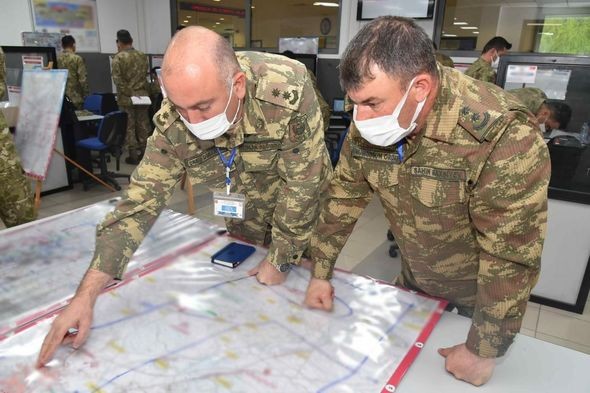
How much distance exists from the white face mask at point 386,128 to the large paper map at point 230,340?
429 mm

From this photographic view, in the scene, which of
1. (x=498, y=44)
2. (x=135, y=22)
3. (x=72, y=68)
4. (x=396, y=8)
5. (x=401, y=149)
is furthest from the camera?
(x=135, y=22)

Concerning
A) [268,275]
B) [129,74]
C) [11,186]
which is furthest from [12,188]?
[129,74]

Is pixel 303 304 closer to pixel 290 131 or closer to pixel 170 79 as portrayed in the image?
pixel 290 131

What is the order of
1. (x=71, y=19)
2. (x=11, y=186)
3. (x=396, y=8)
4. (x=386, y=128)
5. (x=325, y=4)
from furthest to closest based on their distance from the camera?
(x=71, y=19) → (x=325, y=4) → (x=396, y=8) → (x=11, y=186) → (x=386, y=128)

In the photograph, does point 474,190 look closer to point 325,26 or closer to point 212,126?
point 212,126

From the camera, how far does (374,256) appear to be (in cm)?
289

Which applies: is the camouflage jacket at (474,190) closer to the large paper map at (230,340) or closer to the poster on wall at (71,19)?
the large paper map at (230,340)

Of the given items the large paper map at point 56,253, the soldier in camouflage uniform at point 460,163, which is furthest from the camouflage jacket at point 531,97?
the large paper map at point 56,253

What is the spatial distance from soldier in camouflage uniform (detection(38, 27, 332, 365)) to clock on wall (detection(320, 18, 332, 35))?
14.5 feet

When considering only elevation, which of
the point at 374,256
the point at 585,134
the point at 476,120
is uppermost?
the point at 476,120

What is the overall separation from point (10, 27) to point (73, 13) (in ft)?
2.86

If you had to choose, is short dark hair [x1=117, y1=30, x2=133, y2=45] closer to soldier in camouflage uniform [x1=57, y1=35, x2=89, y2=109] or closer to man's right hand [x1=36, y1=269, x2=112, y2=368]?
Answer: soldier in camouflage uniform [x1=57, y1=35, x2=89, y2=109]

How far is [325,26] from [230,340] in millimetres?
5166

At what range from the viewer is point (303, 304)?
1087mm
